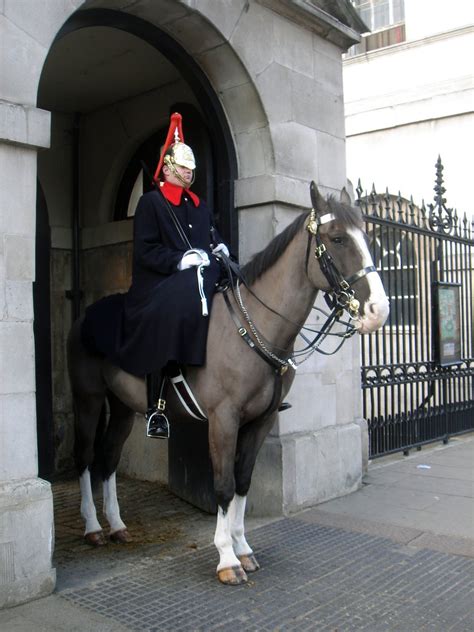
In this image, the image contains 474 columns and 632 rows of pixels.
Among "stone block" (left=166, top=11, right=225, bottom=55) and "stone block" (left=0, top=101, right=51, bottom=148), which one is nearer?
"stone block" (left=0, top=101, right=51, bottom=148)

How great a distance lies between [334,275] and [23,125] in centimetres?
216

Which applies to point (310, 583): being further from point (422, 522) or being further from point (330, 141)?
point (330, 141)

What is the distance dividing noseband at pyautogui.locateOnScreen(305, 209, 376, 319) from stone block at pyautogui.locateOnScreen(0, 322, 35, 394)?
1880mm

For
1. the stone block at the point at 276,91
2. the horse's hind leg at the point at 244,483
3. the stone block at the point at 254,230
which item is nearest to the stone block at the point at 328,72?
the stone block at the point at 276,91

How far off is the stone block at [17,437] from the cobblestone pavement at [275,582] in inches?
33.8

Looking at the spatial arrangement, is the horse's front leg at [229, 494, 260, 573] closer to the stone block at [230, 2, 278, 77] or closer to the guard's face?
the guard's face

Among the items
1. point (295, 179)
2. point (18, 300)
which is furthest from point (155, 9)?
point (18, 300)

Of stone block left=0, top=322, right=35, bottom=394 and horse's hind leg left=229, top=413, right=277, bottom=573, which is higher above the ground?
stone block left=0, top=322, right=35, bottom=394

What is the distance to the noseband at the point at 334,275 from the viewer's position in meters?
4.13

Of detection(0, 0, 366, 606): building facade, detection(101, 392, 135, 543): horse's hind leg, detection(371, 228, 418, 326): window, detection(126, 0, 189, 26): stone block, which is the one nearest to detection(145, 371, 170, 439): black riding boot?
detection(0, 0, 366, 606): building facade

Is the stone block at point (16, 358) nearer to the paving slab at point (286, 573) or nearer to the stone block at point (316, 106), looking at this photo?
the paving slab at point (286, 573)

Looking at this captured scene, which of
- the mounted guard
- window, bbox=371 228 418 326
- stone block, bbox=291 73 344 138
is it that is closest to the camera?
the mounted guard

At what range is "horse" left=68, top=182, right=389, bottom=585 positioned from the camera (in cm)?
422

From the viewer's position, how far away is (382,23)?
16531 millimetres
